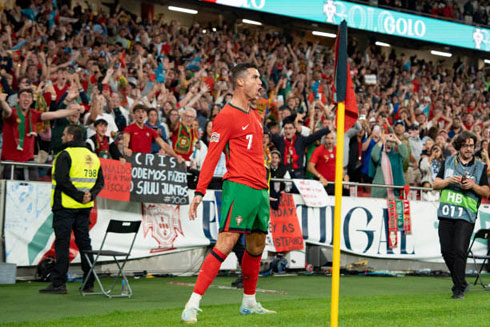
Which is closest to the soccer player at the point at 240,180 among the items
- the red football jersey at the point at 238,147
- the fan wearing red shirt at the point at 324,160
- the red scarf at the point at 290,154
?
the red football jersey at the point at 238,147

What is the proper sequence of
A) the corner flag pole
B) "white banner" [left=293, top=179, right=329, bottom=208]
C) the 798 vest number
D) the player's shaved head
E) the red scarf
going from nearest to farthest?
the corner flag pole < the player's shaved head < the 798 vest number < "white banner" [left=293, top=179, right=329, bottom=208] < the red scarf

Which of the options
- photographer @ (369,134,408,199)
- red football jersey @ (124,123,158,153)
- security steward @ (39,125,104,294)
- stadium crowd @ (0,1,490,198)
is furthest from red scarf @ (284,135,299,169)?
security steward @ (39,125,104,294)

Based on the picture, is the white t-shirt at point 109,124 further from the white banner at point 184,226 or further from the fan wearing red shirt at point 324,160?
the fan wearing red shirt at point 324,160

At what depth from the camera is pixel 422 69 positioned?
3319 centimetres

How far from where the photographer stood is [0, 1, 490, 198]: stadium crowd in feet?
43.7

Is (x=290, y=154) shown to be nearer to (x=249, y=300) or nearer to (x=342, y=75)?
(x=249, y=300)

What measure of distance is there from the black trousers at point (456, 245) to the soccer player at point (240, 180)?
3760 millimetres

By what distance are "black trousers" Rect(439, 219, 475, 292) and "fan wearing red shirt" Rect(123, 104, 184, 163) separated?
479 cm

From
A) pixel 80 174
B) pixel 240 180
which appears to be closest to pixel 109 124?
pixel 80 174

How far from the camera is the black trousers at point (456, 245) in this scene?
33.8 feet

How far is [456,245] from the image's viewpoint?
33.8ft

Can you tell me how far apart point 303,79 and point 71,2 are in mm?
8180

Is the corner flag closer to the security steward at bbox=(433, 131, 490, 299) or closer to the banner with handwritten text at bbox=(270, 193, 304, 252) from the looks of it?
the security steward at bbox=(433, 131, 490, 299)

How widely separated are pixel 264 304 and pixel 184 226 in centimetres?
470
